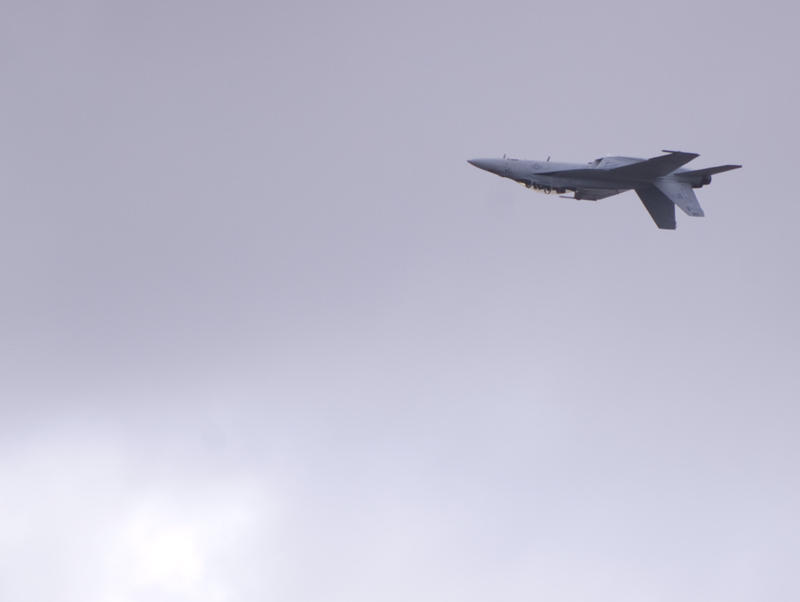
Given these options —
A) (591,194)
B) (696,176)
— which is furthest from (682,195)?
(591,194)

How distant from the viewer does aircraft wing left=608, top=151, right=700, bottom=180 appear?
3755 inches

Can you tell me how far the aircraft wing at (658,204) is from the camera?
325 feet

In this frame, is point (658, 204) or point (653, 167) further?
point (658, 204)

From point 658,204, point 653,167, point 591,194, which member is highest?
point 591,194

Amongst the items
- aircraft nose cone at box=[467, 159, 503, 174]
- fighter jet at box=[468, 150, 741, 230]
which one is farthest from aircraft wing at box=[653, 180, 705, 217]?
aircraft nose cone at box=[467, 159, 503, 174]

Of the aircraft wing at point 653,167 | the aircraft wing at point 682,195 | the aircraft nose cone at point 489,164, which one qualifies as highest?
the aircraft nose cone at point 489,164

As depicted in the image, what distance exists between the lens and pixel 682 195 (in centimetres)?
9819

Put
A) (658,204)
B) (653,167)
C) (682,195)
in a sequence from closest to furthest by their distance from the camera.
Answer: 1. (653,167)
2. (682,195)
3. (658,204)

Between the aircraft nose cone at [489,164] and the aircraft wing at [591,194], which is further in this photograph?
the aircraft wing at [591,194]

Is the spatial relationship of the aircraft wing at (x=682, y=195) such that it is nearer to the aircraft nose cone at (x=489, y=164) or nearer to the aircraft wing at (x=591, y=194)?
the aircraft wing at (x=591, y=194)

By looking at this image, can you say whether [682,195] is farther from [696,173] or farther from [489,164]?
[489,164]

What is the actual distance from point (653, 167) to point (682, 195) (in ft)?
12.3

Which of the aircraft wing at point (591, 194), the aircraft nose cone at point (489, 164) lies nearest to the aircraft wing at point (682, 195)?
the aircraft wing at point (591, 194)

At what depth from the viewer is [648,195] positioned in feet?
325
